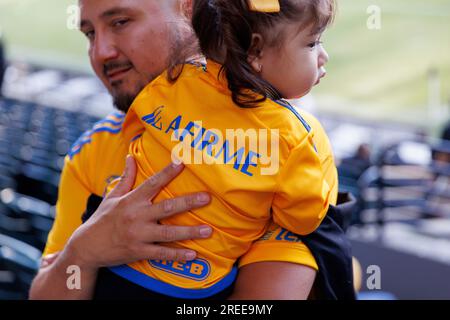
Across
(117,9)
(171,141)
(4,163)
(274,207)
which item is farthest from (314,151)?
(4,163)

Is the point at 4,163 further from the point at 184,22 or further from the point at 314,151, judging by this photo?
the point at 314,151

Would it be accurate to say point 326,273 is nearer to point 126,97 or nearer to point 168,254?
point 168,254

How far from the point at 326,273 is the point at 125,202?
0.37 m

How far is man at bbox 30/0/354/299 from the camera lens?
107 cm

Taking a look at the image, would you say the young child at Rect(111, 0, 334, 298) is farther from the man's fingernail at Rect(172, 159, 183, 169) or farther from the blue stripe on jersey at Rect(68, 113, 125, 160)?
the blue stripe on jersey at Rect(68, 113, 125, 160)

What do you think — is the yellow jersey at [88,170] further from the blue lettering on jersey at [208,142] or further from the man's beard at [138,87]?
the blue lettering on jersey at [208,142]

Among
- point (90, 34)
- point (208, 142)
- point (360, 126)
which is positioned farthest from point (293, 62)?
point (360, 126)

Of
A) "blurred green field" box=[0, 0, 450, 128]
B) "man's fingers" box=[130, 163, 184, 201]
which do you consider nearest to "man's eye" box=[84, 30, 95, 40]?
"man's fingers" box=[130, 163, 184, 201]

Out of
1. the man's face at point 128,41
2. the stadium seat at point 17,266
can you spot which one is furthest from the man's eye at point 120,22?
the stadium seat at point 17,266

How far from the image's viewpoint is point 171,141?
3.57 ft

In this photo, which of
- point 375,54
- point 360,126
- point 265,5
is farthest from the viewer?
point 375,54

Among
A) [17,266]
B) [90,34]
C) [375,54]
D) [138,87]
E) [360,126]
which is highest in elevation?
[375,54]

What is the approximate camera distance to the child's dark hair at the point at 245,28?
102 cm

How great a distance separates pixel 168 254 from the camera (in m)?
1.07
